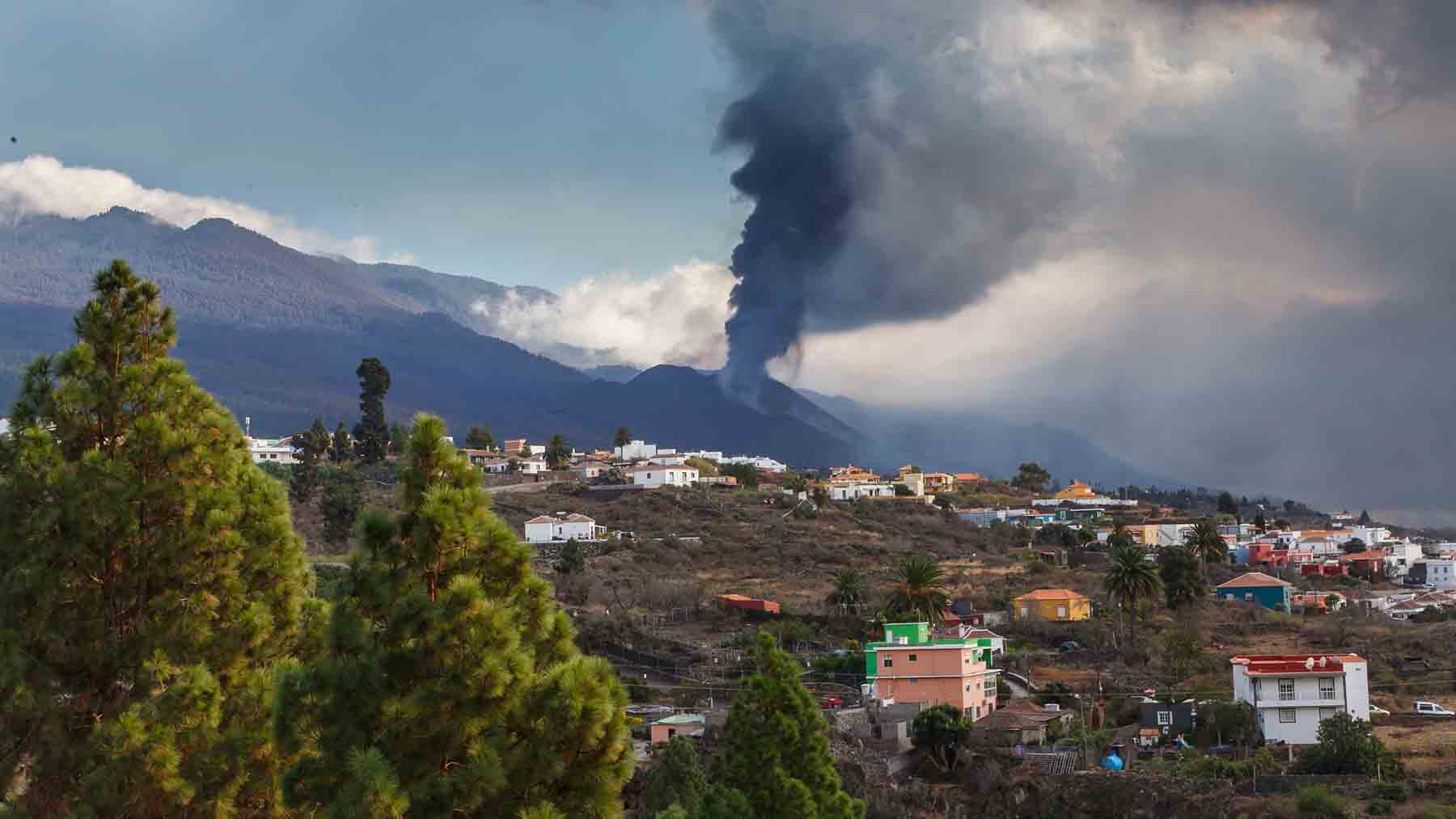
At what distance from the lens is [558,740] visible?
30.6 ft

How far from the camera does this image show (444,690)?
9352 mm

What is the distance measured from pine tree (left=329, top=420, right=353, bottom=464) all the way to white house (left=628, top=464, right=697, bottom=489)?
18.8 m

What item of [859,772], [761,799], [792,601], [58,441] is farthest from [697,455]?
[58,441]

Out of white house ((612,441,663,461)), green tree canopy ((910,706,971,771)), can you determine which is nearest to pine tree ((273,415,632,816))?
green tree canopy ((910,706,971,771))

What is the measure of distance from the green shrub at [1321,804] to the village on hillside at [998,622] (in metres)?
1.52

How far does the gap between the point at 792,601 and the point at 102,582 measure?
53.1 m

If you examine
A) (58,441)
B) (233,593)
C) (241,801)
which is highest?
(58,441)

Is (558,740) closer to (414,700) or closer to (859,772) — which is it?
(414,700)

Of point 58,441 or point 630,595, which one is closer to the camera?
point 58,441

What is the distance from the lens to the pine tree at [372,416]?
316 feet

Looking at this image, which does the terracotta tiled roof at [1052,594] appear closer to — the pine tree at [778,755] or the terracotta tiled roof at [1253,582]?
the terracotta tiled roof at [1253,582]

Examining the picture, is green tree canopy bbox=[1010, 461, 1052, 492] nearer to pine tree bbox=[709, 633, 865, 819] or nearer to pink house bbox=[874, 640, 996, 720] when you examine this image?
→ pink house bbox=[874, 640, 996, 720]

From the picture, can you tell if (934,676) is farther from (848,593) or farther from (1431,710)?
(1431,710)

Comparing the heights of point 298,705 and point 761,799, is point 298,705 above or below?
above
